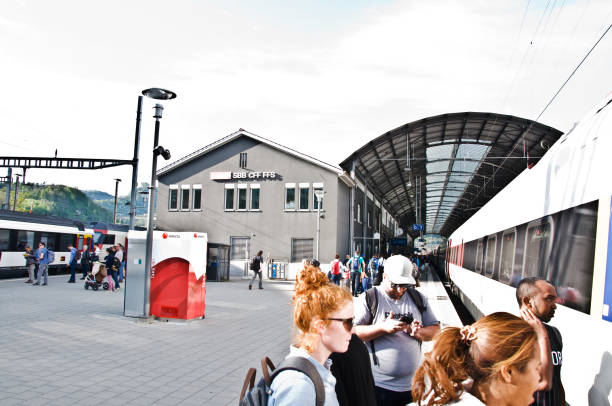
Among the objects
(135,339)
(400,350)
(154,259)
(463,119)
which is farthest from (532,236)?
(463,119)

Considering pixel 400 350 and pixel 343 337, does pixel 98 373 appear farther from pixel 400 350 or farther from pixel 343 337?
pixel 343 337

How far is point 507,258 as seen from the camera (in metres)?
10.0

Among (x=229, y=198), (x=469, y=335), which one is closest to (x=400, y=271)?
(x=469, y=335)

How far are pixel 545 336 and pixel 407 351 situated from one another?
1.01 meters

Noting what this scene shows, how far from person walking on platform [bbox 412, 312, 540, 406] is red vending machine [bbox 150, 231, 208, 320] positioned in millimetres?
10149

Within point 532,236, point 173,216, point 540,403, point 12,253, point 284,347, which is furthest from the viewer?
point 173,216

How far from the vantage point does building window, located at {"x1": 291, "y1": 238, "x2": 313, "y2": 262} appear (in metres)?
31.8

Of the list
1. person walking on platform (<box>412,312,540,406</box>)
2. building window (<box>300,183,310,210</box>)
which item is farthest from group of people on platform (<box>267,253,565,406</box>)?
building window (<box>300,183,310,210</box>)

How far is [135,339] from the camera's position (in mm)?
9711

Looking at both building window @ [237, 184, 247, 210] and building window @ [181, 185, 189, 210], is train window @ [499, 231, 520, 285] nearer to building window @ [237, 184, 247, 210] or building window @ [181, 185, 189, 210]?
building window @ [237, 184, 247, 210]

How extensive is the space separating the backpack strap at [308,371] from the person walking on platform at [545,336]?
158cm

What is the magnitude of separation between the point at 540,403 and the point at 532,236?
480cm

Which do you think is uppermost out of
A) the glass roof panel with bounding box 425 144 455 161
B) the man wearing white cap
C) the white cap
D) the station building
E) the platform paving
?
the glass roof panel with bounding box 425 144 455 161

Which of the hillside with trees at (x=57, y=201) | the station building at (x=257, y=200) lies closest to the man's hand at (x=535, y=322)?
the station building at (x=257, y=200)
